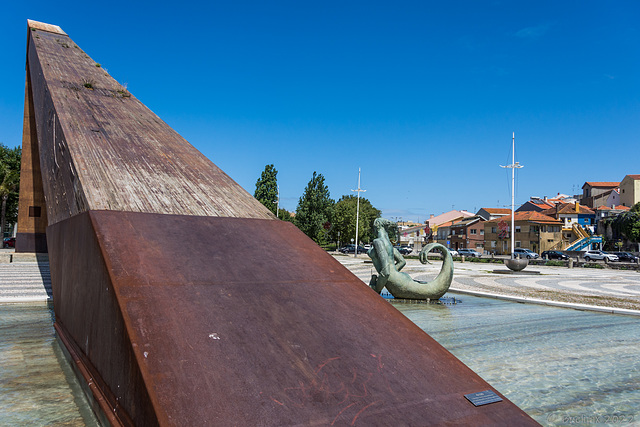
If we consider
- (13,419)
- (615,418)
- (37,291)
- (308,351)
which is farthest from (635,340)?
(37,291)

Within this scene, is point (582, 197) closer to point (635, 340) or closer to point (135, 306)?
point (635, 340)

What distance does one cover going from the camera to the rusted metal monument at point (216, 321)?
237 centimetres

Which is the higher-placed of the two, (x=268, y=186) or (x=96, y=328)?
(x=268, y=186)

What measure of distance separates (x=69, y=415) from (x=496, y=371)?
376 cm

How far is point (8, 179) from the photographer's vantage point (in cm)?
3038

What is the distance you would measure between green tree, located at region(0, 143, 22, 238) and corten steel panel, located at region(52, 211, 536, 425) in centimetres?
3277

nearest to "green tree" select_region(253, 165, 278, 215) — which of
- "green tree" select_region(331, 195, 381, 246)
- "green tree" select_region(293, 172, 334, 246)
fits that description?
"green tree" select_region(293, 172, 334, 246)

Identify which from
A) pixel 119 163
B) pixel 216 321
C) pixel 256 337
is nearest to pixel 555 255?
pixel 119 163

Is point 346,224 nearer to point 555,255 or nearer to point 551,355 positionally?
point 555,255

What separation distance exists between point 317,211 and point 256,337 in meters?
39.3

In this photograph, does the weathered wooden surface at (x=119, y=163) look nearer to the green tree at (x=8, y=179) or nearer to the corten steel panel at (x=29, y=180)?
the corten steel panel at (x=29, y=180)

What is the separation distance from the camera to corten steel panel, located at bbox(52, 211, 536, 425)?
7.64 feet

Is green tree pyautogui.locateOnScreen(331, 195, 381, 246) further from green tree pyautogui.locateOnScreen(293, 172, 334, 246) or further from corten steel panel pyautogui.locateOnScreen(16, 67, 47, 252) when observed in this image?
corten steel panel pyautogui.locateOnScreen(16, 67, 47, 252)

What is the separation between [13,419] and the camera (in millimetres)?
3008
